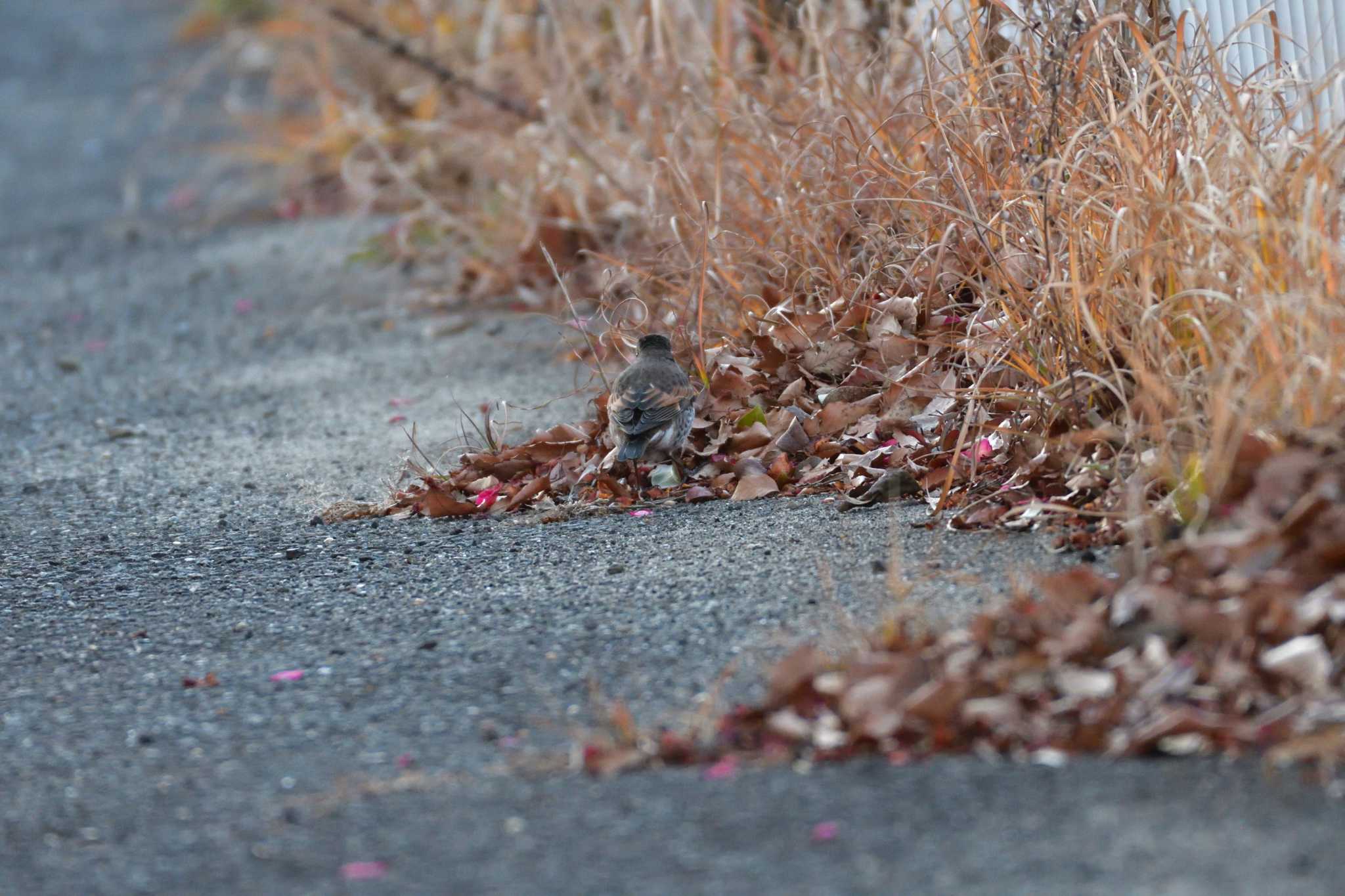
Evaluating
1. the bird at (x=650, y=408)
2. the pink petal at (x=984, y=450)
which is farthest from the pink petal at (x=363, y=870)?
the pink petal at (x=984, y=450)

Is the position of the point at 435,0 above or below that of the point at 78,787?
above

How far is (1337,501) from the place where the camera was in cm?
251

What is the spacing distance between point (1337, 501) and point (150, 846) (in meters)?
1.93

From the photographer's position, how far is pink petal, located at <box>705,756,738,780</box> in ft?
7.64

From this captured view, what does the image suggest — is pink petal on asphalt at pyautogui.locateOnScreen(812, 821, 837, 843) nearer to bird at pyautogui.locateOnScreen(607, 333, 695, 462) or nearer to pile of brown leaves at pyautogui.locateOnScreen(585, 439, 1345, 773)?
pile of brown leaves at pyautogui.locateOnScreen(585, 439, 1345, 773)

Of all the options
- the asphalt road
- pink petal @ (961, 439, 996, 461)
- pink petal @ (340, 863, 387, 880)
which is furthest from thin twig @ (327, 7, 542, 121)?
pink petal @ (340, 863, 387, 880)

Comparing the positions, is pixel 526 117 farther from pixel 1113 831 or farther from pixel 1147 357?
pixel 1113 831

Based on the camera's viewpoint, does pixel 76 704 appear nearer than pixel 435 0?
Yes

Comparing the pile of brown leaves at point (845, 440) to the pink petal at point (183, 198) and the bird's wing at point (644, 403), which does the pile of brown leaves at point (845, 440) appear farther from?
the pink petal at point (183, 198)

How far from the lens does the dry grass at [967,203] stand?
9.84ft

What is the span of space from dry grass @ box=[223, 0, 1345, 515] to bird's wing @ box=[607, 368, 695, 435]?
508 millimetres

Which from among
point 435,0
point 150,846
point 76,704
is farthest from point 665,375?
point 435,0

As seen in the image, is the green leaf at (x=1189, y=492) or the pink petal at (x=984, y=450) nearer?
the green leaf at (x=1189, y=492)

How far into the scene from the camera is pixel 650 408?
149 inches
